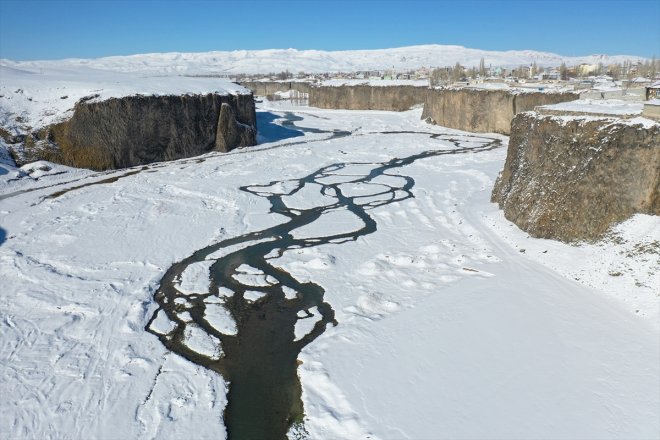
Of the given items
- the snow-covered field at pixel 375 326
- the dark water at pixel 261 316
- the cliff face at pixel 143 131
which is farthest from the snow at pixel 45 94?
the dark water at pixel 261 316

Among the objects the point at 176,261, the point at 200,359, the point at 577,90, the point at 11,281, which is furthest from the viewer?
the point at 577,90

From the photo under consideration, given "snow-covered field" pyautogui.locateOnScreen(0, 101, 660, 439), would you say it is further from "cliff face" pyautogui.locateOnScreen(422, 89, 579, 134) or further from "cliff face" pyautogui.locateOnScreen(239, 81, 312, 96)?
"cliff face" pyautogui.locateOnScreen(239, 81, 312, 96)

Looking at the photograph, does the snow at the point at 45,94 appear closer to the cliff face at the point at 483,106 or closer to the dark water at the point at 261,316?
the dark water at the point at 261,316

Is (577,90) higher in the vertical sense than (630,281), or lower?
higher

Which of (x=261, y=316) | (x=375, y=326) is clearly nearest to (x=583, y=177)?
(x=375, y=326)

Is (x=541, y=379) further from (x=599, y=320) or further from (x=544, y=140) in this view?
(x=544, y=140)

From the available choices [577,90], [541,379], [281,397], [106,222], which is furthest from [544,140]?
[577,90]

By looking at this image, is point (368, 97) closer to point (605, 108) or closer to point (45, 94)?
point (45, 94)
